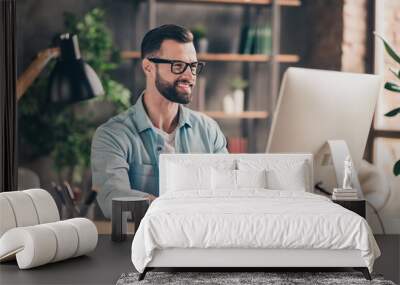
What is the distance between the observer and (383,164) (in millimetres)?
6680

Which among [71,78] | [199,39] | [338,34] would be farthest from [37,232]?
[338,34]

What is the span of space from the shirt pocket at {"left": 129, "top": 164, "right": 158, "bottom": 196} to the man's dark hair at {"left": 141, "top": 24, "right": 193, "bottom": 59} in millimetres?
1045

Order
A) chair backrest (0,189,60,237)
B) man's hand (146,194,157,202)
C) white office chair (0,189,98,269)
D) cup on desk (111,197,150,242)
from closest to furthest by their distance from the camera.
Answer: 1. white office chair (0,189,98,269)
2. chair backrest (0,189,60,237)
3. cup on desk (111,197,150,242)
4. man's hand (146,194,157,202)

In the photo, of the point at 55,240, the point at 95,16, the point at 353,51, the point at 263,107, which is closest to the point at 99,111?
the point at 95,16

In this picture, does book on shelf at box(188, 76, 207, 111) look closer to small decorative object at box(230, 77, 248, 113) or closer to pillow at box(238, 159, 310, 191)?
small decorative object at box(230, 77, 248, 113)

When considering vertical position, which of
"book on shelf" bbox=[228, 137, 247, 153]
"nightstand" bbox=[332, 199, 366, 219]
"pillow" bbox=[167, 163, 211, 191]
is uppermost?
"book on shelf" bbox=[228, 137, 247, 153]

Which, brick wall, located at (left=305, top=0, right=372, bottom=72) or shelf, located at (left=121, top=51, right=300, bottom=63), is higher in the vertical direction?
brick wall, located at (left=305, top=0, right=372, bottom=72)

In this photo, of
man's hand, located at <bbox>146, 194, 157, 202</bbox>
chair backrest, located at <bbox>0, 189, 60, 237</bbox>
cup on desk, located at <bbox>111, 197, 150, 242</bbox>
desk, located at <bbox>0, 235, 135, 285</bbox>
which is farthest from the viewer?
man's hand, located at <bbox>146, 194, 157, 202</bbox>

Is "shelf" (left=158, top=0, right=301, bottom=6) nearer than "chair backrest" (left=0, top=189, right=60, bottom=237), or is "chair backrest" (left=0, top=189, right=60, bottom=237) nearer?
"chair backrest" (left=0, top=189, right=60, bottom=237)

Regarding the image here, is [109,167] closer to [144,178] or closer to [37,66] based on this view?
[144,178]

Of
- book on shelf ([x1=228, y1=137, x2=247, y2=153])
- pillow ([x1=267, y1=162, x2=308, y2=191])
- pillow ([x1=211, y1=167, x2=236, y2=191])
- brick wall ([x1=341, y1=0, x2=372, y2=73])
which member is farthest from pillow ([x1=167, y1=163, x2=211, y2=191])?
brick wall ([x1=341, y1=0, x2=372, y2=73])

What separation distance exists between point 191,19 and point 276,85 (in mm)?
1021

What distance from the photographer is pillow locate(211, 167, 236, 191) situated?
5742 mm

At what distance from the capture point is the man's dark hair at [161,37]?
661 cm
